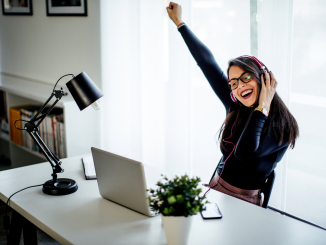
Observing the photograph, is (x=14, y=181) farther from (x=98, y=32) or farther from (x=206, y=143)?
(x=98, y=32)

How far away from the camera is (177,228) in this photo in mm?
1119

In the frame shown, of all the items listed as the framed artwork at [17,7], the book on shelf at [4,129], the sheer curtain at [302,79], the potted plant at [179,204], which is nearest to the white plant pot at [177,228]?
the potted plant at [179,204]

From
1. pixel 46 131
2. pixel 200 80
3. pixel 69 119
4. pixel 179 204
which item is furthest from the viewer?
pixel 46 131

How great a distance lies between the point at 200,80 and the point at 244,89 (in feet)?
2.89

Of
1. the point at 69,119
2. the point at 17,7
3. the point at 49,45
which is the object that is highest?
the point at 17,7

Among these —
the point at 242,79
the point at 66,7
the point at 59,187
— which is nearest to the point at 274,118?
the point at 242,79

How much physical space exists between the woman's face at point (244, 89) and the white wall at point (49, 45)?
154 cm

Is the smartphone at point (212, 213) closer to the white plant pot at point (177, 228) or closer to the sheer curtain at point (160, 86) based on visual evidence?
the white plant pot at point (177, 228)

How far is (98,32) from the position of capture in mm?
2898

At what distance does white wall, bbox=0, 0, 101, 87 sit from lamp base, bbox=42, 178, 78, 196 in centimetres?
149

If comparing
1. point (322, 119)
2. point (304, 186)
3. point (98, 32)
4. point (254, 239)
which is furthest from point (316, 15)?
point (98, 32)

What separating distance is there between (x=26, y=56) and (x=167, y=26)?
1938mm

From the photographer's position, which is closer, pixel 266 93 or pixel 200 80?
pixel 266 93

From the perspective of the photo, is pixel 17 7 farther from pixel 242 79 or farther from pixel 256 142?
pixel 256 142
